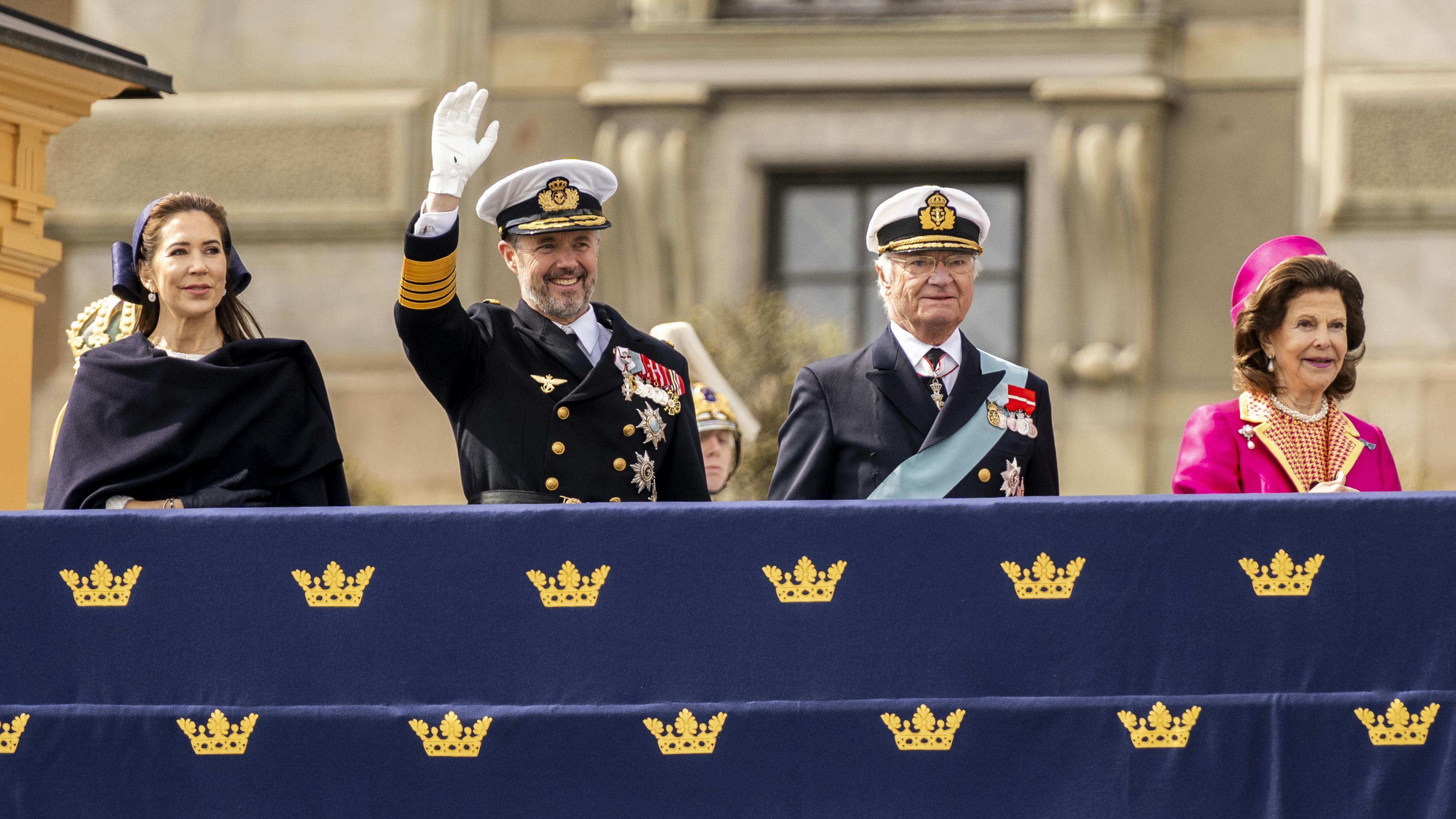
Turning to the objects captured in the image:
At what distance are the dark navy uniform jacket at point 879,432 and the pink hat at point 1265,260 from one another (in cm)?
43

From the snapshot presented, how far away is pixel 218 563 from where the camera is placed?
138 inches

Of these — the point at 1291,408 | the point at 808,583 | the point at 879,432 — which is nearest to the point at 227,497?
the point at 808,583

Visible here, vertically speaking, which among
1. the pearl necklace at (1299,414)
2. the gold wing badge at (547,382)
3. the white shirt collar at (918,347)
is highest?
the white shirt collar at (918,347)

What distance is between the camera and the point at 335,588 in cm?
348

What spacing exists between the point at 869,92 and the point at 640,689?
24.2 feet

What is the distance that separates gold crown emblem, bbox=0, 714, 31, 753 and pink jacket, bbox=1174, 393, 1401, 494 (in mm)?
2087

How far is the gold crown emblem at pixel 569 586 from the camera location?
343cm

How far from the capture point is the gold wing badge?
405 centimetres

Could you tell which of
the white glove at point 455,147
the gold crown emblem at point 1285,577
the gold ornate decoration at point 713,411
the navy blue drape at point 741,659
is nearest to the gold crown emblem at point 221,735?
the navy blue drape at point 741,659

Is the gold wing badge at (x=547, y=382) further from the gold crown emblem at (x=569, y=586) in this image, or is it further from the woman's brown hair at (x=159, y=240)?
the gold crown emblem at (x=569, y=586)

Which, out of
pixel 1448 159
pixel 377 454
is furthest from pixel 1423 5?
pixel 377 454

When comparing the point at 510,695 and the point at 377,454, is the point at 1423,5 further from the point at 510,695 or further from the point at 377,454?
the point at 510,695

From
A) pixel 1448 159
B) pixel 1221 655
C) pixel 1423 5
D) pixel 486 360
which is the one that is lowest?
pixel 1221 655

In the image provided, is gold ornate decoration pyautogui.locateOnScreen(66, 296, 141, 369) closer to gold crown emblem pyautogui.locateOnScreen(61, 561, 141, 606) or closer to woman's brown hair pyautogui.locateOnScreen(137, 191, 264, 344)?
woman's brown hair pyautogui.locateOnScreen(137, 191, 264, 344)
